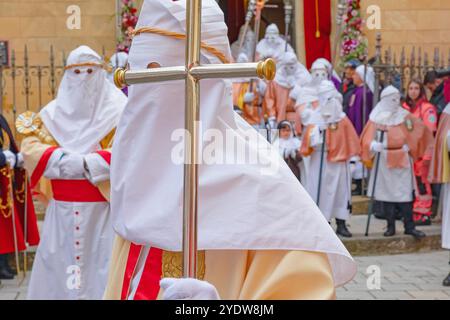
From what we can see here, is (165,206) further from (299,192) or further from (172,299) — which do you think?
(172,299)

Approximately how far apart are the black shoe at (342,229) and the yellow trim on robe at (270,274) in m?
8.65

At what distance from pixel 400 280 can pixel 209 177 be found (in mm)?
6944

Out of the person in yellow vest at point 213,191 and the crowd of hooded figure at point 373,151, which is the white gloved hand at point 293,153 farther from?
the person in yellow vest at point 213,191

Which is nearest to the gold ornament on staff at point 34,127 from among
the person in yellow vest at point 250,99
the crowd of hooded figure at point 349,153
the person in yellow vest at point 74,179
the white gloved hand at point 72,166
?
the person in yellow vest at point 74,179

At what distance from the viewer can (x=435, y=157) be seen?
10023mm

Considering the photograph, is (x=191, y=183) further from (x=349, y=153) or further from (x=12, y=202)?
(x=349, y=153)

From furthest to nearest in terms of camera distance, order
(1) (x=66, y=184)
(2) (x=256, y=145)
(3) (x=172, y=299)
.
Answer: (1) (x=66, y=184)
(2) (x=256, y=145)
(3) (x=172, y=299)

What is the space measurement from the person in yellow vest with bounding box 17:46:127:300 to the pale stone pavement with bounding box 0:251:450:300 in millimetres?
1558

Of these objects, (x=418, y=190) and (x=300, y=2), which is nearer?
(x=418, y=190)

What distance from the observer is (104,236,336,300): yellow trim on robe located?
2527 millimetres

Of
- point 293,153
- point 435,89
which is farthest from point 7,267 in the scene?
point 435,89

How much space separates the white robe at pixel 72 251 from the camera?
264 inches
